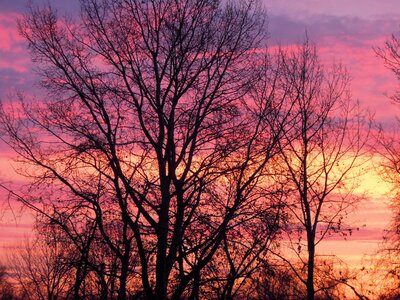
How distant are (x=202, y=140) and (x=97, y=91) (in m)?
4.01

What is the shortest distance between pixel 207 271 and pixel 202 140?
4960 mm

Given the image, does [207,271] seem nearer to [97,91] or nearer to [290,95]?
[97,91]

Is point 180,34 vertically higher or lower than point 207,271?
higher

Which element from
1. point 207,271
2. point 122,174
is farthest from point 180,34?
point 207,271

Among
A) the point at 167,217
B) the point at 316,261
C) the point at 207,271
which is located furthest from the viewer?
the point at 316,261

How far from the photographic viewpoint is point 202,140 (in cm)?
2398

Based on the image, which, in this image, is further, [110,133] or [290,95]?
[290,95]

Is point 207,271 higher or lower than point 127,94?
lower

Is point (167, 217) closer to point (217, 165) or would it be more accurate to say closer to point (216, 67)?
point (217, 165)

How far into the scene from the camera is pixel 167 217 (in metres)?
23.0

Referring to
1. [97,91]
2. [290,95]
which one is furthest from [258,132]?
[290,95]

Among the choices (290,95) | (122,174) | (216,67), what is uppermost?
(290,95)

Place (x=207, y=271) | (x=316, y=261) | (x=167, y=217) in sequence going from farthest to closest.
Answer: (x=316, y=261)
(x=207, y=271)
(x=167, y=217)

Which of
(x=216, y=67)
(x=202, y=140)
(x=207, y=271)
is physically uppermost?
Answer: (x=216, y=67)
